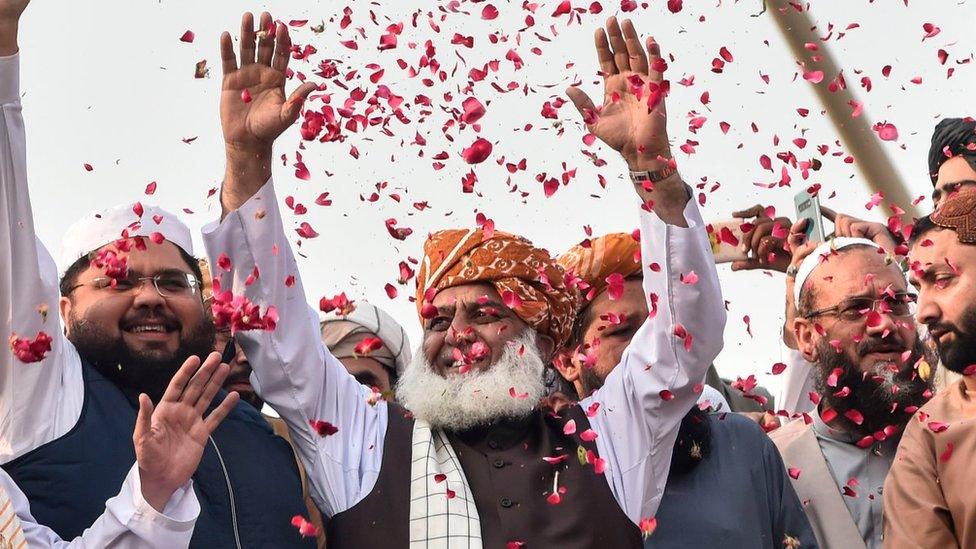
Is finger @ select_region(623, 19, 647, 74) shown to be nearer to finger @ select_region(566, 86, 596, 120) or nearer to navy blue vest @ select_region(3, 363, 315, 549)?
finger @ select_region(566, 86, 596, 120)

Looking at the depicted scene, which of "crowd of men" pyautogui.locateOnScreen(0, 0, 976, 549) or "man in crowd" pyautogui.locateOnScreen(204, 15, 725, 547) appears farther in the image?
"man in crowd" pyautogui.locateOnScreen(204, 15, 725, 547)

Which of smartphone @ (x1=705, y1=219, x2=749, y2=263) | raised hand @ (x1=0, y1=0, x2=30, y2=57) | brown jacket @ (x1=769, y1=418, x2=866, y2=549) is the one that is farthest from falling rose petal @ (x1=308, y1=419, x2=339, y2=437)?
smartphone @ (x1=705, y1=219, x2=749, y2=263)

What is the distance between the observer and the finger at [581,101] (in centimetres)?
463

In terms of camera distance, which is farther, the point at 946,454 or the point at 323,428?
the point at 323,428

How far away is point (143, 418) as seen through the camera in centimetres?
391

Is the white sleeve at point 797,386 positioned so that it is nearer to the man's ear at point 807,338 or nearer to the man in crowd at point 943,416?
the man's ear at point 807,338

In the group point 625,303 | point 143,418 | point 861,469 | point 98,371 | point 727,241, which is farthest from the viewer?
point 727,241

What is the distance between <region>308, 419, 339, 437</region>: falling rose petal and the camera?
4.48 metres

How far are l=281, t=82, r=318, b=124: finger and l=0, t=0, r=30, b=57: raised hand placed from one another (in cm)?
82

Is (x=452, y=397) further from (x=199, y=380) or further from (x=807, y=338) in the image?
(x=807, y=338)

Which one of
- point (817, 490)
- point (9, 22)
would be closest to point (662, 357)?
point (817, 490)

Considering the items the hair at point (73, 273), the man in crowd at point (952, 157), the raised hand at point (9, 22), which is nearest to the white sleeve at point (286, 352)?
the hair at point (73, 273)

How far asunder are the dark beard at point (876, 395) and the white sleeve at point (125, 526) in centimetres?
248

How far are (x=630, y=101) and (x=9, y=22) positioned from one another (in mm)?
1933
